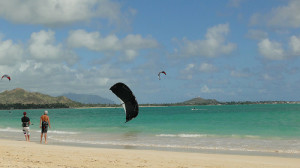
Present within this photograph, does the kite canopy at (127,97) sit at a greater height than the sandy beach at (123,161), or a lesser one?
greater

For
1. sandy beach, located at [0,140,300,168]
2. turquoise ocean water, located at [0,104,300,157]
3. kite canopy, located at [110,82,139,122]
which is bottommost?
turquoise ocean water, located at [0,104,300,157]

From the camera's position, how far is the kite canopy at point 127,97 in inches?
509

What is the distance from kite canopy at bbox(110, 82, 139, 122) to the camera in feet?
42.4

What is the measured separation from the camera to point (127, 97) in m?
13.2

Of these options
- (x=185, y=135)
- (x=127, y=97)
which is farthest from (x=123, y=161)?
(x=185, y=135)

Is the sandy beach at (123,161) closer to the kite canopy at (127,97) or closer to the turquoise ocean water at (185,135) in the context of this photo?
the kite canopy at (127,97)

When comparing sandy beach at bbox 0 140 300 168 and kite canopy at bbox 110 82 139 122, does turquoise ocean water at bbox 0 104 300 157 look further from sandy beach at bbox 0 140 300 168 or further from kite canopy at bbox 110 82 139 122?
kite canopy at bbox 110 82 139 122

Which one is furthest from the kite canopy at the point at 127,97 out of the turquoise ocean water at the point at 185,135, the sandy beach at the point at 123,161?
the turquoise ocean water at the point at 185,135

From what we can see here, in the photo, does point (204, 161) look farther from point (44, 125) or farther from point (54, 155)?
point (44, 125)

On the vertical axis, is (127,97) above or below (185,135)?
above

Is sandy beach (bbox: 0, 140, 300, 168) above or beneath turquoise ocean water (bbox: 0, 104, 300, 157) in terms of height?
above

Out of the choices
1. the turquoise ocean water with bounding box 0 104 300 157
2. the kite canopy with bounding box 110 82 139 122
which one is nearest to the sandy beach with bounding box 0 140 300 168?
the kite canopy with bounding box 110 82 139 122

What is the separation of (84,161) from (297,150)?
10791 millimetres

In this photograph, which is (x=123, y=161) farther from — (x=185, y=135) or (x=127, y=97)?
(x=185, y=135)
